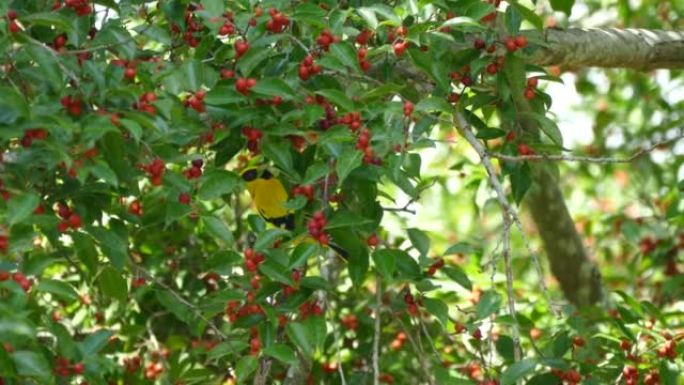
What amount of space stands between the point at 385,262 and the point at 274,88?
0.39 meters

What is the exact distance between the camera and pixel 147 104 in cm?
195

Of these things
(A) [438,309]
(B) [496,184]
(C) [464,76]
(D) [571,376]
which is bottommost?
(D) [571,376]

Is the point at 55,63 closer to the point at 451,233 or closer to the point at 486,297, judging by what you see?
the point at 486,297

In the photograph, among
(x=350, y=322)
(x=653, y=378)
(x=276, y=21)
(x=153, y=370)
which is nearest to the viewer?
(x=276, y=21)

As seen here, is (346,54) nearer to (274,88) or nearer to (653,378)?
(274,88)

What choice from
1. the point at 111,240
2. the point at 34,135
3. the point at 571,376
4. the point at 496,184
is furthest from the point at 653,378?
the point at 34,135

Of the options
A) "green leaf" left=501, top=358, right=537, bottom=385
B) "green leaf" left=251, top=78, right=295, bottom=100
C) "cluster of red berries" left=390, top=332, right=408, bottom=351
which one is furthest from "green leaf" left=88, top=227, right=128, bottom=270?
"cluster of red berries" left=390, top=332, right=408, bottom=351

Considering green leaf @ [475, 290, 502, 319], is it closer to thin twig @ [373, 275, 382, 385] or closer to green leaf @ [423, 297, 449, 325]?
green leaf @ [423, 297, 449, 325]

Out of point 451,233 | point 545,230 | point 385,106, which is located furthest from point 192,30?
point 451,233

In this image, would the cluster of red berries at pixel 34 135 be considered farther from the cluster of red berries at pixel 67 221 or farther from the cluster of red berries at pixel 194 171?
the cluster of red berries at pixel 194 171

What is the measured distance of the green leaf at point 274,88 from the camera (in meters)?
2.04

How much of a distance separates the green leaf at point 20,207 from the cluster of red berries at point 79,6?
474mm

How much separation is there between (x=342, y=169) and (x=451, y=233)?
3324 millimetres

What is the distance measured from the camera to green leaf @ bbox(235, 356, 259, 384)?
2.16 m
